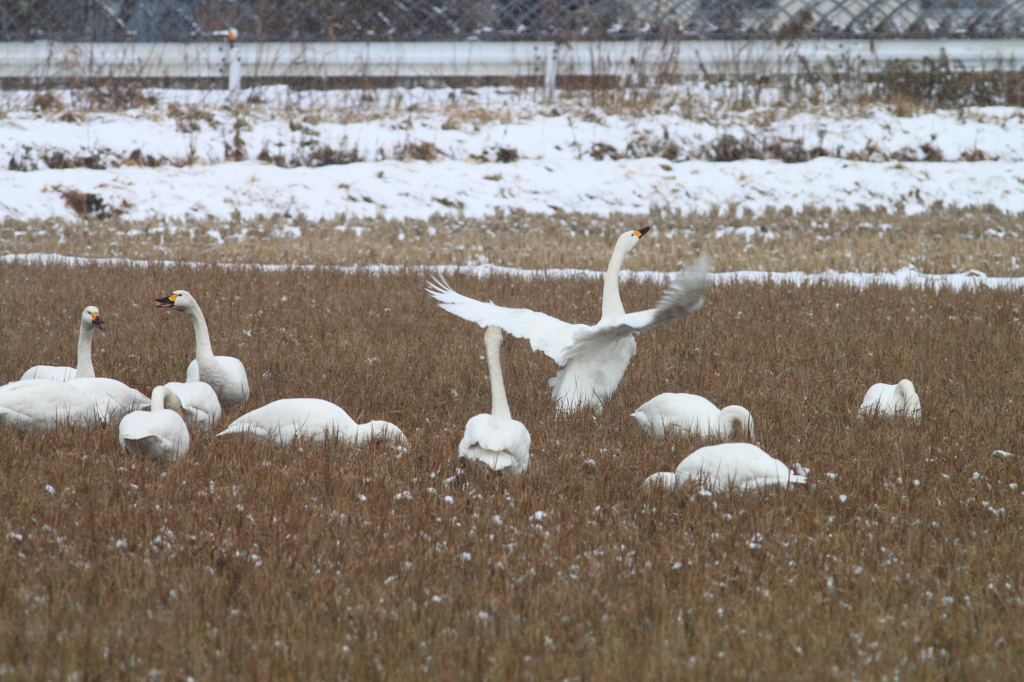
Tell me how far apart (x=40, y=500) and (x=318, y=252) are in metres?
10.1

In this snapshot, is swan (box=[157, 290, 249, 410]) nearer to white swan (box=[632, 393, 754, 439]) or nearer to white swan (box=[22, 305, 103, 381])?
white swan (box=[22, 305, 103, 381])

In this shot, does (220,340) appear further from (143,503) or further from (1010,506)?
(1010,506)

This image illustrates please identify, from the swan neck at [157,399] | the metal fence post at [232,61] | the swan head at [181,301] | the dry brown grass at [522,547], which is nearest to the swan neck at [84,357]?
the swan head at [181,301]

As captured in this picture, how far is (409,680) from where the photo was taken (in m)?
2.77

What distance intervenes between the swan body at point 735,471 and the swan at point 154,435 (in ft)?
8.08

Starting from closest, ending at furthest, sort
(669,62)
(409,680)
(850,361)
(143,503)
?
(409,680)
(143,503)
(850,361)
(669,62)

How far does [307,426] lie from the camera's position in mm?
5258

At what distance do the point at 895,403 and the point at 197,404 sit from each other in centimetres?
421

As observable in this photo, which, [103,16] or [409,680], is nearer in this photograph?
[409,680]

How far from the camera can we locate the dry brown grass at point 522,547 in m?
2.92

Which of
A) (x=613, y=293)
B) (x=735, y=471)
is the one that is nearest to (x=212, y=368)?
(x=613, y=293)

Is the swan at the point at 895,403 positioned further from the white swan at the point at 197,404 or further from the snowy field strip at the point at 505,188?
the snowy field strip at the point at 505,188

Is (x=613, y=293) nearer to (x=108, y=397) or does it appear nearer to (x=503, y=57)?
(x=108, y=397)

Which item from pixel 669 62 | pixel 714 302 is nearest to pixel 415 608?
pixel 714 302
